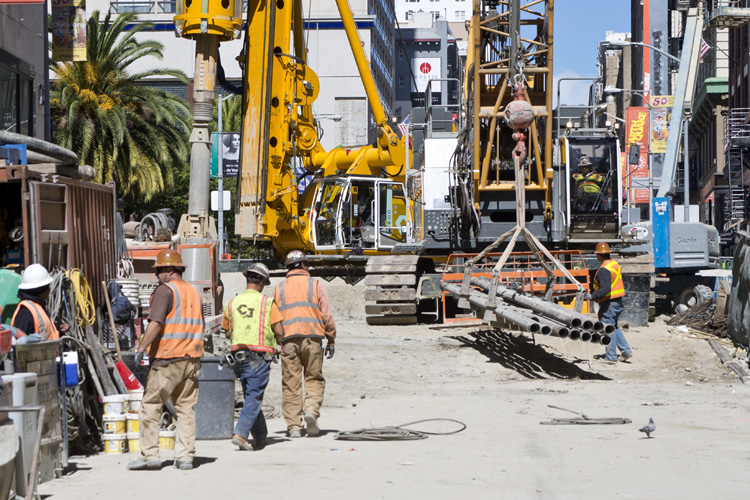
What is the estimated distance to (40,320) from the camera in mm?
9242

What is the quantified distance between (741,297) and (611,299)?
2.83 meters

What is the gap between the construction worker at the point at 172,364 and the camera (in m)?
9.30

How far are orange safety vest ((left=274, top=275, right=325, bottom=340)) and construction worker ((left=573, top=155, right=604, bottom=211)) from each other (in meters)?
11.4

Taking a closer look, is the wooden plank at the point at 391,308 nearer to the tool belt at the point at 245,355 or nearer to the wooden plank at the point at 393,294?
the wooden plank at the point at 393,294

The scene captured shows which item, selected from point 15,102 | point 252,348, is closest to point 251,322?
point 252,348

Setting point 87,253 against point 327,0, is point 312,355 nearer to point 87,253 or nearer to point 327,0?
point 87,253

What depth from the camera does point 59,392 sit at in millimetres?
9359

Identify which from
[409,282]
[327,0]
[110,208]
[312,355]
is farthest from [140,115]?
[327,0]

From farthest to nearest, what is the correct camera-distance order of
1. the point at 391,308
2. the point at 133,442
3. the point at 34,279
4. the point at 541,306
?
1. the point at 391,308
2. the point at 541,306
3. the point at 133,442
4. the point at 34,279

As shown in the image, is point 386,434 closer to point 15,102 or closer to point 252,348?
point 252,348

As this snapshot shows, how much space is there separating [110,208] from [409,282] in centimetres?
893

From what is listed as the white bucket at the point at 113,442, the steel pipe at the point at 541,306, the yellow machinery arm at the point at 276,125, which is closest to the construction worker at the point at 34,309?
the white bucket at the point at 113,442

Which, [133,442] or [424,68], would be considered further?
[424,68]

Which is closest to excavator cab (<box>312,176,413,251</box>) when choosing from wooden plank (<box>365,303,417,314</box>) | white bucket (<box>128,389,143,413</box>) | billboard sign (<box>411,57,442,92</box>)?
wooden plank (<box>365,303,417,314</box>)
